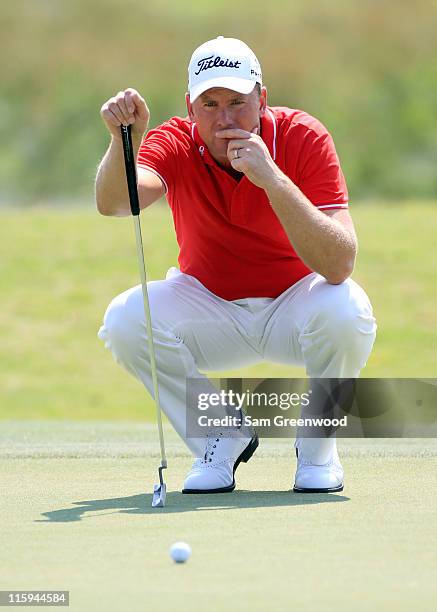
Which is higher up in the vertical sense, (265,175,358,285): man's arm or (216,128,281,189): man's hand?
(216,128,281,189): man's hand

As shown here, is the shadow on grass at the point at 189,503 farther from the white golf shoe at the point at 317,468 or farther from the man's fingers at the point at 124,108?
the man's fingers at the point at 124,108

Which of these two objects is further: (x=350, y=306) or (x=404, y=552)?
(x=350, y=306)

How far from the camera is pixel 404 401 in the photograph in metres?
8.55

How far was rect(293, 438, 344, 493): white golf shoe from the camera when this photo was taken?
3676 millimetres

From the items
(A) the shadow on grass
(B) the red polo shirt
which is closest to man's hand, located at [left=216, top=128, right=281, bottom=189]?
(B) the red polo shirt

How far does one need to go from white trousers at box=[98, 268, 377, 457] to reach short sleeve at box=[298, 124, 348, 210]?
10.7 inches

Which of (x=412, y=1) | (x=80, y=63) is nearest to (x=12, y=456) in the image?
(x=80, y=63)

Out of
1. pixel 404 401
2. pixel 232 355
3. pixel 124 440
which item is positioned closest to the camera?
pixel 232 355

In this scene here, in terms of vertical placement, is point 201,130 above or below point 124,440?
A: above

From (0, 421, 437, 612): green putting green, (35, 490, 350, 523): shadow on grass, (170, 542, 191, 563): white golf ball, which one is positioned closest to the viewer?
(0, 421, 437, 612): green putting green

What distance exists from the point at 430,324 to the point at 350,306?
8.35 m

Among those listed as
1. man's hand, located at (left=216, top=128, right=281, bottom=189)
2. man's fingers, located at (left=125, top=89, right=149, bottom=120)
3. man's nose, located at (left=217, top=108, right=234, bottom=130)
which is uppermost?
man's fingers, located at (left=125, top=89, right=149, bottom=120)

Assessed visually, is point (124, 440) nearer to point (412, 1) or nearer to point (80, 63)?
point (80, 63)

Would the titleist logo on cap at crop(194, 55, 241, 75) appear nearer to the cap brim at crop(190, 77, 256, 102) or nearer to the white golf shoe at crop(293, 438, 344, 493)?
the cap brim at crop(190, 77, 256, 102)
